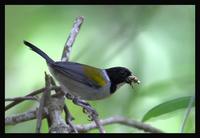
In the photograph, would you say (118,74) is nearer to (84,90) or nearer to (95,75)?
(95,75)

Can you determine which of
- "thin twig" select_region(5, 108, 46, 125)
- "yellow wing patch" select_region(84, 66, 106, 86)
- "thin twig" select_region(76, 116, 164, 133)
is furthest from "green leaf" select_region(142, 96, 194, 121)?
"yellow wing patch" select_region(84, 66, 106, 86)

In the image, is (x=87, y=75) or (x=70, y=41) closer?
(x=70, y=41)

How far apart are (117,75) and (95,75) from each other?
0.18 metres

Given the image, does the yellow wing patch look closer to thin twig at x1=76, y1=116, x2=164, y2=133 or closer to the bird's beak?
the bird's beak

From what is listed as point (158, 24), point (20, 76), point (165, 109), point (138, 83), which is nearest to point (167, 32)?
point (158, 24)

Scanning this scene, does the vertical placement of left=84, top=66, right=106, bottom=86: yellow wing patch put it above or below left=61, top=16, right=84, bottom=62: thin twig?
below

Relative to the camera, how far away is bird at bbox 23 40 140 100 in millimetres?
3207

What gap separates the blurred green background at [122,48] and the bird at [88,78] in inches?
2.1

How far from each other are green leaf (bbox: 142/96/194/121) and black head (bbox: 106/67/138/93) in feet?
3.68

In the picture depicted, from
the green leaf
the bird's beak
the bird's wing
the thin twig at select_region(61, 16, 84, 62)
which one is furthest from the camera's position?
the bird's wing

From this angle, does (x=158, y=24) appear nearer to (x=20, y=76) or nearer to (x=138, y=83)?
(x=138, y=83)

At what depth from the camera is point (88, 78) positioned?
350 centimetres

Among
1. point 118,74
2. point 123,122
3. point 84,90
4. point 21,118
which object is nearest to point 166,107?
point 123,122
